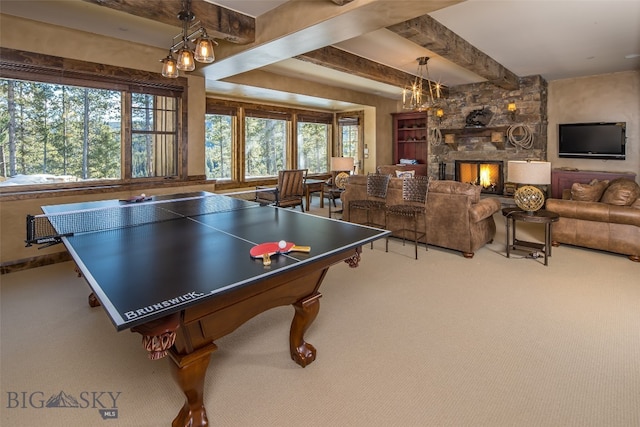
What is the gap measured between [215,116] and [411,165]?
18.2ft

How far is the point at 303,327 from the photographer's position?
2.31m

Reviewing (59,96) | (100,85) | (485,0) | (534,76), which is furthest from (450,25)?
(59,96)

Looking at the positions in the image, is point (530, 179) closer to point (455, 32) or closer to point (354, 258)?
point (455, 32)

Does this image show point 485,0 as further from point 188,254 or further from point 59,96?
point 59,96

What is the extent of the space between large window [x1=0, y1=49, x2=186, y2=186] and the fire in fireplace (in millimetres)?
6810

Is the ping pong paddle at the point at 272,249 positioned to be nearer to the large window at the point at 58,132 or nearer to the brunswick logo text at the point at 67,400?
the brunswick logo text at the point at 67,400

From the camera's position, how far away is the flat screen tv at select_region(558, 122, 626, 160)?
7141mm

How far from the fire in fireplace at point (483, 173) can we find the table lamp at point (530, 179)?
4345mm

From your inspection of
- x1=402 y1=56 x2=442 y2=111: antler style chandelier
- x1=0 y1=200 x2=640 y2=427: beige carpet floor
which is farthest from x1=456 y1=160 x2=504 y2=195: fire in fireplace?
x1=0 y1=200 x2=640 y2=427: beige carpet floor

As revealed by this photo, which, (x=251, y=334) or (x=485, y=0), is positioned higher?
(x=485, y=0)

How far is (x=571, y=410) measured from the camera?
6.20 ft

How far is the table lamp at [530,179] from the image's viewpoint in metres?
4.12

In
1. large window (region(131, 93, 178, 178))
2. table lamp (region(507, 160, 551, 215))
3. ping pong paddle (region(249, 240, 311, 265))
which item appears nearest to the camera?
ping pong paddle (region(249, 240, 311, 265))

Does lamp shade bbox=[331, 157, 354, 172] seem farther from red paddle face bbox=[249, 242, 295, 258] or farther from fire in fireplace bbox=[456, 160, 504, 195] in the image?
red paddle face bbox=[249, 242, 295, 258]
